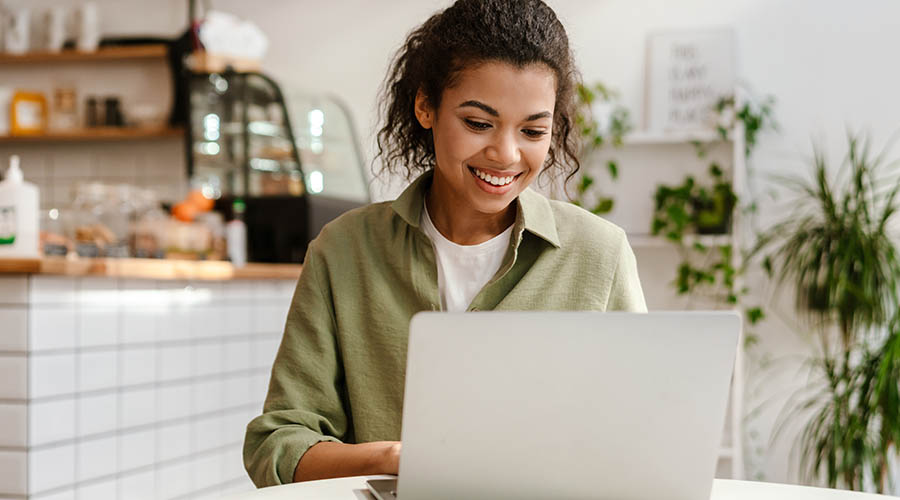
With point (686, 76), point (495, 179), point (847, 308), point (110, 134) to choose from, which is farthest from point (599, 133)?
point (495, 179)

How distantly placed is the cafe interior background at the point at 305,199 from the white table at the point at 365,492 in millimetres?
1370

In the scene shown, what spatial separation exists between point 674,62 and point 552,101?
2.89m

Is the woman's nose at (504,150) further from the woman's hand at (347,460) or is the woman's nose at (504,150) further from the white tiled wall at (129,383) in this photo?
the white tiled wall at (129,383)

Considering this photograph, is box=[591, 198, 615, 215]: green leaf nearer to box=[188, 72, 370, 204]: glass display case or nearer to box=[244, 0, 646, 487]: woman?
box=[188, 72, 370, 204]: glass display case

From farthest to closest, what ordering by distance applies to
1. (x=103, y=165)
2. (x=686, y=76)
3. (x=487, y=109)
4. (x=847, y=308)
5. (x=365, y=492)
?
(x=103, y=165)
(x=686, y=76)
(x=847, y=308)
(x=487, y=109)
(x=365, y=492)

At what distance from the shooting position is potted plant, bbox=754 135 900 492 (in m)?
3.04

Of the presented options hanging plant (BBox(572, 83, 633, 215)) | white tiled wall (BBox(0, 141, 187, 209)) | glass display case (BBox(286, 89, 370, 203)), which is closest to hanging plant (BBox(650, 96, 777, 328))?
hanging plant (BBox(572, 83, 633, 215))

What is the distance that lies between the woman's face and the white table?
0.44m

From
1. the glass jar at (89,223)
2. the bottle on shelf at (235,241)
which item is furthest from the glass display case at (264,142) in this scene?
the glass jar at (89,223)

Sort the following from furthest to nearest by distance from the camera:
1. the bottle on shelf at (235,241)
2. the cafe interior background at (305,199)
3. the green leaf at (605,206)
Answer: the green leaf at (605,206) → the bottle on shelf at (235,241) → the cafe interior background at (305,199)

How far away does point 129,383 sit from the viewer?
2.76 meters

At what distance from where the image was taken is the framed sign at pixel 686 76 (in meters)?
3.93

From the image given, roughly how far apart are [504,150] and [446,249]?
0.76 feet

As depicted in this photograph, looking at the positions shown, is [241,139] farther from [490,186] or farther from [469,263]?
[490,186]
